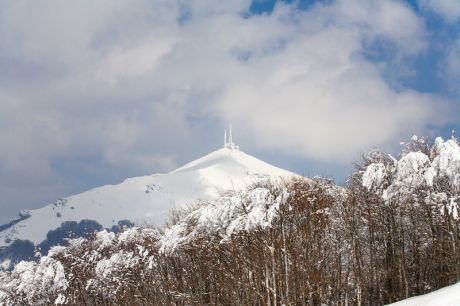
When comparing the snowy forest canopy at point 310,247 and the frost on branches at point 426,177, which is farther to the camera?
the snowy forest canopy at point 310,247

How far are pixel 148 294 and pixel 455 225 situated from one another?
103 ft

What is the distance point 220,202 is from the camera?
45188 millimetres

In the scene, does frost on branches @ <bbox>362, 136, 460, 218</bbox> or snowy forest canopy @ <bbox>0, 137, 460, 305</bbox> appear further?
snowy forest canopy @ <bbox>0, 137, 460, 305</bbox>

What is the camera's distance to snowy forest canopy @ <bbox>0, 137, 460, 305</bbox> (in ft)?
131

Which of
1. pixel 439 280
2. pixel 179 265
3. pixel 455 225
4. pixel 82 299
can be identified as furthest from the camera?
pixel 82 299

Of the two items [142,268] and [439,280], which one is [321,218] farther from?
[142,268]

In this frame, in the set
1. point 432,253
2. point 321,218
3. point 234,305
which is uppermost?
point 321,218

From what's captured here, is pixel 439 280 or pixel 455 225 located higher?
pixel 455 225

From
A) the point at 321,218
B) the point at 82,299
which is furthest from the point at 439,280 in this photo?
the point at 82,299

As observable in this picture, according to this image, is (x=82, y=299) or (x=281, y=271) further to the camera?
(x=82, y=299)

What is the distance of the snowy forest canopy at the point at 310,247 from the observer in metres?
40.0

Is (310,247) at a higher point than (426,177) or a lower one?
lower

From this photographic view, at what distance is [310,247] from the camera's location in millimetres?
45719

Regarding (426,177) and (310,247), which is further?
(310,247)
